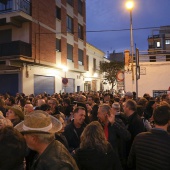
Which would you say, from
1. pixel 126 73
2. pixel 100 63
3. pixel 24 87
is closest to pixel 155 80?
pixel 126 73

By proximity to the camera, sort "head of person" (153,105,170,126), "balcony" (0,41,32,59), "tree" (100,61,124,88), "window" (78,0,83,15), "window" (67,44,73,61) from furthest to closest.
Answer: "tree" (100,61,124,88) → "window" (78,0,83,15) → "window" (67,44,73,61) → "balcony" (0,41,32,59) → "head of person" (153,105,170,126)

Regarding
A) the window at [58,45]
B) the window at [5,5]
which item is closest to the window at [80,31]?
the window at [58,45]

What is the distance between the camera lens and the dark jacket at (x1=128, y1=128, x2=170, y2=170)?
10.4 ft

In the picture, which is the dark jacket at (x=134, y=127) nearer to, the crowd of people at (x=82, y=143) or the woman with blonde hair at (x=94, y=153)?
the crowd of people at (x=82, y=143)

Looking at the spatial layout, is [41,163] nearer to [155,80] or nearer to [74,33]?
[155,80]

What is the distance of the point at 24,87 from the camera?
59.3 feet

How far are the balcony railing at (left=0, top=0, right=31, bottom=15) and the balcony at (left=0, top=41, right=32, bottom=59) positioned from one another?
2485 millimetres

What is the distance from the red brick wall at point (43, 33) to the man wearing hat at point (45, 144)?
654 inches

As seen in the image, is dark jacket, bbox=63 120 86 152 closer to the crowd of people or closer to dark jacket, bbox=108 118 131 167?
the crowd of people

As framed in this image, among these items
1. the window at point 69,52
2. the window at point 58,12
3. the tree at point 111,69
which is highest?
the window at point 58,12

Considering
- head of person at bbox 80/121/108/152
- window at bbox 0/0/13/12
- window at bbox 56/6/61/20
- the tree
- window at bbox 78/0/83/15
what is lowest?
head of person at bbox 80/121/108/152

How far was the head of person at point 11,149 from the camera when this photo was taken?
82.3 inches

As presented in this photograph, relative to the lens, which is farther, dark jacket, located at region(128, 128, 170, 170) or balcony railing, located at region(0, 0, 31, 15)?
balcony railing, located at region(0, 0, 31, 15)

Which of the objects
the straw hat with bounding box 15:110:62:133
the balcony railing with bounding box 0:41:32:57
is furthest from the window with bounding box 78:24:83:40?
the straw hat with bounding box 15:110:62:133
